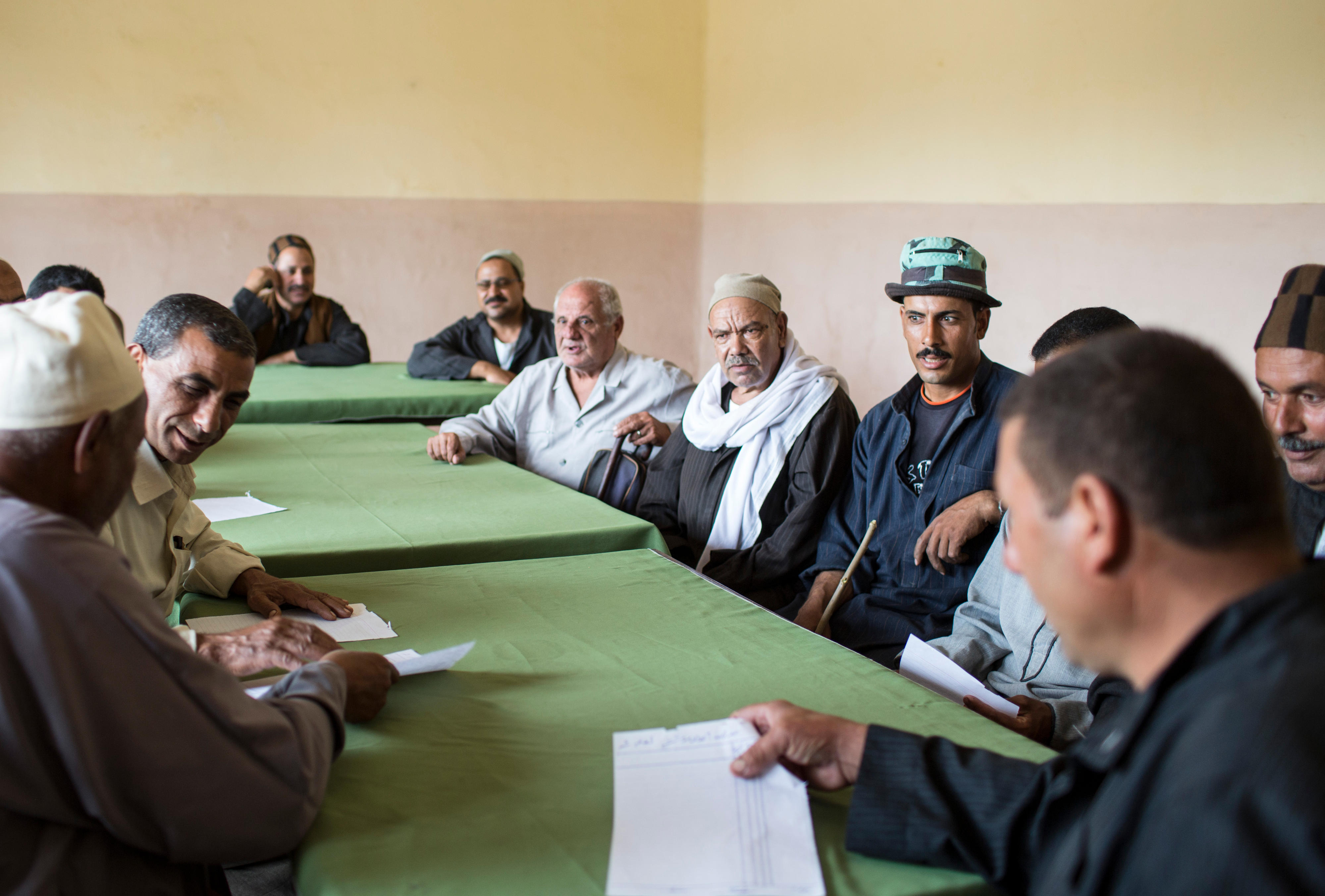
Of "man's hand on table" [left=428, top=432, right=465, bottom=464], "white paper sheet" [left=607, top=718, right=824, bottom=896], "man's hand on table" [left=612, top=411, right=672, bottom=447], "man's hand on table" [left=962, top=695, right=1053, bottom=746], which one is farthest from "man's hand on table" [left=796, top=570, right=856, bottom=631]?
"man's hand on table" [left=428, top=432, right=465, bottom=464]

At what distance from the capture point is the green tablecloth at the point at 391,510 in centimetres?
230

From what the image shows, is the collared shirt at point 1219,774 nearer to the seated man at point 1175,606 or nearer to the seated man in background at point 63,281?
the seated man at point 1175,606

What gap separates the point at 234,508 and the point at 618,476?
1.42m

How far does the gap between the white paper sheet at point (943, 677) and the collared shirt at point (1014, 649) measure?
0.37ft

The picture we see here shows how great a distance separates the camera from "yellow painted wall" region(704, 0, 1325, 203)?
3947 millimetres

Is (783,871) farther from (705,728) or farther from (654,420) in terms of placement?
(654,420)

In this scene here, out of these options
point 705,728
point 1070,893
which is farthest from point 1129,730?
point 705,728

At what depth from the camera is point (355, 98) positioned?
23.5 ft

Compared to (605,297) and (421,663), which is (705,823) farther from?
(605,297)

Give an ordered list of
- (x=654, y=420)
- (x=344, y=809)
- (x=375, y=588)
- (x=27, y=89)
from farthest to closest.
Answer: (x=27, y=89)
(x=654, y=420)
(x=375, y=588)
(x=344, y=809)

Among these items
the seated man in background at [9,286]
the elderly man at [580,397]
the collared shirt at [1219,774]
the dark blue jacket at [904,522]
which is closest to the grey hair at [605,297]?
the elderly man at [580,397]

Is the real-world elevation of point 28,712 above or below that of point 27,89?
below

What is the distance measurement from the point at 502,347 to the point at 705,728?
14.8 feet

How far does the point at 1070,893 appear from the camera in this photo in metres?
0.77
